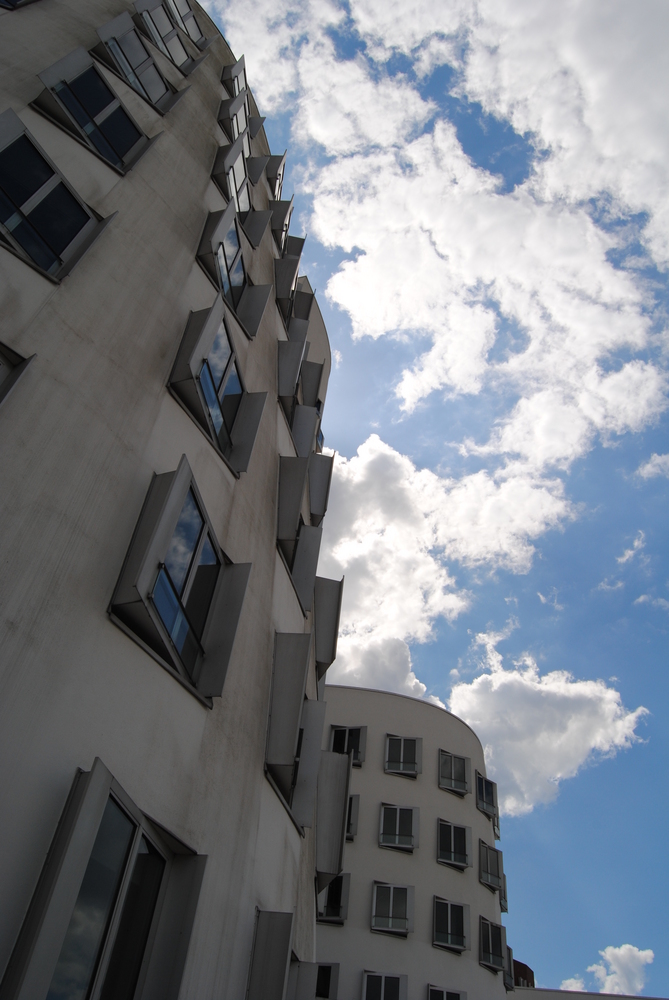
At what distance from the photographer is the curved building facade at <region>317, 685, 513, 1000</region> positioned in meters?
25.3

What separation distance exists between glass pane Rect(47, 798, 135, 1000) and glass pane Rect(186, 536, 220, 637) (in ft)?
9.53

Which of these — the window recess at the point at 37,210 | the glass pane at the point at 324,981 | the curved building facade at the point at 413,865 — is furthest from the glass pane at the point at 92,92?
the glass pane at the point at 324,981

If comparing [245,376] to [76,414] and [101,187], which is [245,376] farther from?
[76,414]

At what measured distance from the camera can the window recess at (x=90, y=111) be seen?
962 centimetres

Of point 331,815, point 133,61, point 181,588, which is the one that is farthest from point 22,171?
point 331,815

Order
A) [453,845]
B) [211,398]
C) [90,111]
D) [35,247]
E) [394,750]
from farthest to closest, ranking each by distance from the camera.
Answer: [394,750]
[453,845]
[90,111]
[211,398]
[35,247]

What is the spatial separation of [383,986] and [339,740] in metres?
8.97

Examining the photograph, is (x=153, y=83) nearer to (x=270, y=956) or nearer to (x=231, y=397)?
(x=231, y=397)

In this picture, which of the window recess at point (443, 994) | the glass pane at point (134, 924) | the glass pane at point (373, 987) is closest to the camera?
the glass pane at point (134, 924)

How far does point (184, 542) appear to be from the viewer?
8.53 meters

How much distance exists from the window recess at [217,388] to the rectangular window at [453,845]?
23.3m

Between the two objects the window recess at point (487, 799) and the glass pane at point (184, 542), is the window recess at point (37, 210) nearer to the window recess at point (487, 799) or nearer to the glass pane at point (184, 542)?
the glass pane at point (184, 542)

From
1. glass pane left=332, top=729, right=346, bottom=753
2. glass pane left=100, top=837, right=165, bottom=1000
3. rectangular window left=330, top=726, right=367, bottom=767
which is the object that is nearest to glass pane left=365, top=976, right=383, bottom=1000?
rectangular window left=330, top=726, right=367, bottom=767

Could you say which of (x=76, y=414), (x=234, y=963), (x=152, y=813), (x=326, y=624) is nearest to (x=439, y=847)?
(x=326, y=624)
